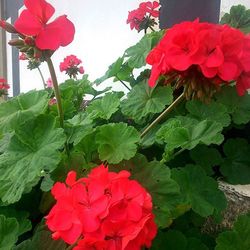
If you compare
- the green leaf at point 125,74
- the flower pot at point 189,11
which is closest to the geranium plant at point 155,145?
the green leaf at point 125,74

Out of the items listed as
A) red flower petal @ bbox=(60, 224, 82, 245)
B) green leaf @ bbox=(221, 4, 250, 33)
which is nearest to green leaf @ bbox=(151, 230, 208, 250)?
red flower petal @ bbox=(60, 224, 82, 245)

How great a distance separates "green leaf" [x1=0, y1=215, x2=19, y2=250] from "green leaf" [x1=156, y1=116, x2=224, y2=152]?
24 cm

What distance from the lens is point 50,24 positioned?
20.3 inches

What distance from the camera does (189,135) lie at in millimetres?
569

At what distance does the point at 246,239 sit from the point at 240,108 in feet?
0.79

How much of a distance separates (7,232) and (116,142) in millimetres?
196

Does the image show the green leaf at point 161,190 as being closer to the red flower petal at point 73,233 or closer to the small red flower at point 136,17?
the red flower petal at point 73,233

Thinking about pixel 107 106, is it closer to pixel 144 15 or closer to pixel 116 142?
pixel 116 142

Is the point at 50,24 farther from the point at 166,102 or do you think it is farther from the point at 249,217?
the point at 249,217

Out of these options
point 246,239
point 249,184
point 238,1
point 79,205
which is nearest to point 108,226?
point 79,205

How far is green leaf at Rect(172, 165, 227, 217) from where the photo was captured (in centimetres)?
55

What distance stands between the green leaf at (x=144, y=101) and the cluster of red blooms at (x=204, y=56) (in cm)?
8

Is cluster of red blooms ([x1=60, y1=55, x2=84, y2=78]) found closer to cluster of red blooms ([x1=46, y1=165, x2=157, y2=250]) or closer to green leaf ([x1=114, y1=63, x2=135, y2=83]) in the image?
green leaf ([x1=114, y1=63, x2=135, y2=83])

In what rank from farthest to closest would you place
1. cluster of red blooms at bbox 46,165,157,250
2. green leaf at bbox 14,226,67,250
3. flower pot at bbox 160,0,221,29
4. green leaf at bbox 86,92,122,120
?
1. flower pot at bbox 160,0,221,29
2. green leaf at bbox 86,92,122,120
3. green leaf at bbox 14,226,67,250
4. cluster of red blooms at bbox 46,165,157,250
